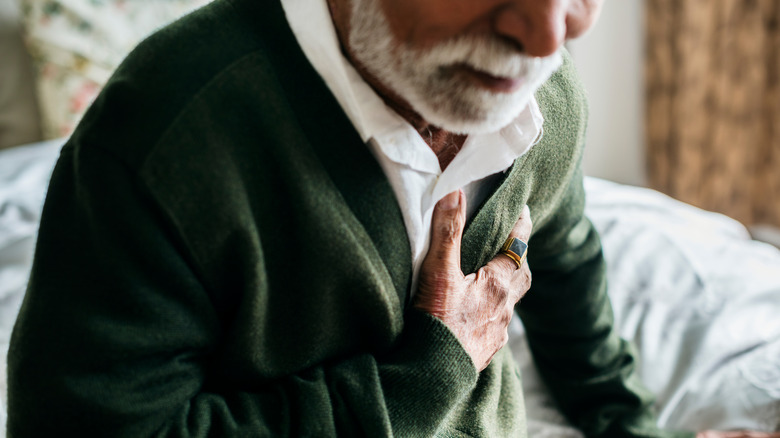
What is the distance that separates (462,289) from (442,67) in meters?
0.28

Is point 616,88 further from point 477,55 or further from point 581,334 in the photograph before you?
point 477,55

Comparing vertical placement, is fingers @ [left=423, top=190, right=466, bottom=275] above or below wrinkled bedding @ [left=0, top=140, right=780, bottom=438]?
above

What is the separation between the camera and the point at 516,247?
0.82 meters

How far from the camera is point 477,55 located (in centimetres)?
57

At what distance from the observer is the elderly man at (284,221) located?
542mm

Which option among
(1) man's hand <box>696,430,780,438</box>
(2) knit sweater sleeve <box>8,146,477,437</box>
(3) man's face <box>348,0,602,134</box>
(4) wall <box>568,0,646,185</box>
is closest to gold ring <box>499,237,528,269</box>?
(3) man's face <box>348,0,602,134</box>

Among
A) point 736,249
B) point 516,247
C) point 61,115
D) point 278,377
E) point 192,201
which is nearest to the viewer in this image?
point 192,201

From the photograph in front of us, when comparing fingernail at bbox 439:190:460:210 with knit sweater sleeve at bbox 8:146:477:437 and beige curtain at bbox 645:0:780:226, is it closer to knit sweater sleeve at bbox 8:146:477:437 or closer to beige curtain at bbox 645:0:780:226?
knit sweater sleeve at bbox 8:146:477:437

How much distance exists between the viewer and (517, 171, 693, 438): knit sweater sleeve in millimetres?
1029

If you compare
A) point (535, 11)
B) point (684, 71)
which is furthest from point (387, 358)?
point (684, 71)

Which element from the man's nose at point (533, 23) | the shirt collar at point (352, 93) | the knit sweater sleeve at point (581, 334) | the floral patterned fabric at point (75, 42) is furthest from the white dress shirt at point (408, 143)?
the floral patterned fabric at point (75, 42)

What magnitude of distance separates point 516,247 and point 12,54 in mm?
1885

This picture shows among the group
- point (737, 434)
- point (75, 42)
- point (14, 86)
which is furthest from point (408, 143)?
point (14, 86)

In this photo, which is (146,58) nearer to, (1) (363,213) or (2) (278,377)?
(1) (363,213)
